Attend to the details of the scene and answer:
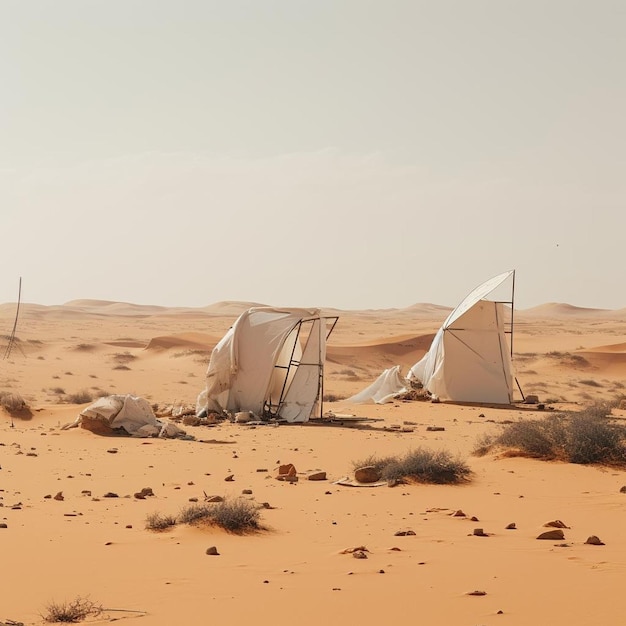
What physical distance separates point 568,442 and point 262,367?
889 cm

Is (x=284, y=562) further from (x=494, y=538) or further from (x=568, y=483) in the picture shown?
(x=568, y=483)

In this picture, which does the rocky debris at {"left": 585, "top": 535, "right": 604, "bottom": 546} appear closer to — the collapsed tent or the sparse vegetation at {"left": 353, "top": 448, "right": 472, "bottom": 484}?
the sparse vegetation at {"left": 353, "top": 448, "right": 472, "bottom": 484}

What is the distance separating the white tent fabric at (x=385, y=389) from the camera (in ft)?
83.5

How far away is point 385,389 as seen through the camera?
1020 inches

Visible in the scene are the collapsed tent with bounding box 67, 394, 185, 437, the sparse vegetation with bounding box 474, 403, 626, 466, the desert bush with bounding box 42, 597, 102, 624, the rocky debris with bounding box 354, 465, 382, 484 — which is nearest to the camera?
the desert bush with bounding box 42, 597, 102, 624

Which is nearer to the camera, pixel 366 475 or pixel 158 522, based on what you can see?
pixel 158 522

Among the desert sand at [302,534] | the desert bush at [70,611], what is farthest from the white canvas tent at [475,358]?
the desert bush at [70,611]

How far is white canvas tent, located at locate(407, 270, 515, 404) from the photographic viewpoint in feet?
80.6

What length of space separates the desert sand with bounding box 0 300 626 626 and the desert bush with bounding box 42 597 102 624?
11 centimetres

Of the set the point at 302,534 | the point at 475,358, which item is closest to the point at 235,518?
the point at 302,534

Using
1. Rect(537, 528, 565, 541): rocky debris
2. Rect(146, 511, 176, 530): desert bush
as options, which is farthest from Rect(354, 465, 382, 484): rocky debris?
Rect(537, 528, 565, 541): rocky debris

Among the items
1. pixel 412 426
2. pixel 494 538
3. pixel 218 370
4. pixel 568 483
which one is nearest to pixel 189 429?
pixel 218 370

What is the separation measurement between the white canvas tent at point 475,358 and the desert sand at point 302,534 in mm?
3454

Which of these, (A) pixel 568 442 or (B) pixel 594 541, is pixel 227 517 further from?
(A) pixel 568 442
